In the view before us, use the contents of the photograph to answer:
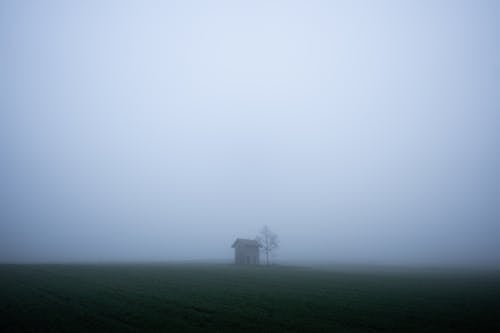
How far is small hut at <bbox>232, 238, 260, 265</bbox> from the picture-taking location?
76625 millimetres

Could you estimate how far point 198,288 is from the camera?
1111 inches

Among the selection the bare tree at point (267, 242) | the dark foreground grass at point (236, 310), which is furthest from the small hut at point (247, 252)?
the dark foreground grass at point (236, 310)

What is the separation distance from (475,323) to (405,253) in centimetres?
20182

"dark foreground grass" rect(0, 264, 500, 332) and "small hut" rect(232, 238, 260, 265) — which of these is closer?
"dark foreground grass" rect(0, 264, 500, 332)

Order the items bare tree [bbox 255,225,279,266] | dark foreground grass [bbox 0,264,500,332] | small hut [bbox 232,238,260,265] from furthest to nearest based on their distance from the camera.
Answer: bare tree [bbox 255,225,279,266], small hut [bbox 232,238,260,265], dark foreground grass [bbox 0,264,500,332]

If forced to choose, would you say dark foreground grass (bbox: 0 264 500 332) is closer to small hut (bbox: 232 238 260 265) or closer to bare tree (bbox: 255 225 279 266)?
small hut (bbox: 232 238 260 265)

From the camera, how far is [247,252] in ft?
253

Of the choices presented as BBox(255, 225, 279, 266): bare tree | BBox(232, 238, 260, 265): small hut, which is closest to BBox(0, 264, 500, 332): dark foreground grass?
BBox(232, 238, 260, 265): small hut

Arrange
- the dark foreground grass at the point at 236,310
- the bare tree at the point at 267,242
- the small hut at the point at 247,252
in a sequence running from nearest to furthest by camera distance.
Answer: the dark foreground grass at the point at 236,310, the small hut at the point at 247,252, the bare tree at the point at 267,242

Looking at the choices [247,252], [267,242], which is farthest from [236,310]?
[267,242]

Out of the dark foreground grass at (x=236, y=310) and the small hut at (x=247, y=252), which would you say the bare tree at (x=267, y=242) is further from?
the dark foreground grass at (x=236, y=310)

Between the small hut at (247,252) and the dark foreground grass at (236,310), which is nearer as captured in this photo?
the dark foreground grass at (236,310)

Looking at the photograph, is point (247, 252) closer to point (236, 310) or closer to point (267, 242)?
point (267, 242)

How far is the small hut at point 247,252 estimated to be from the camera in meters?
76.6
